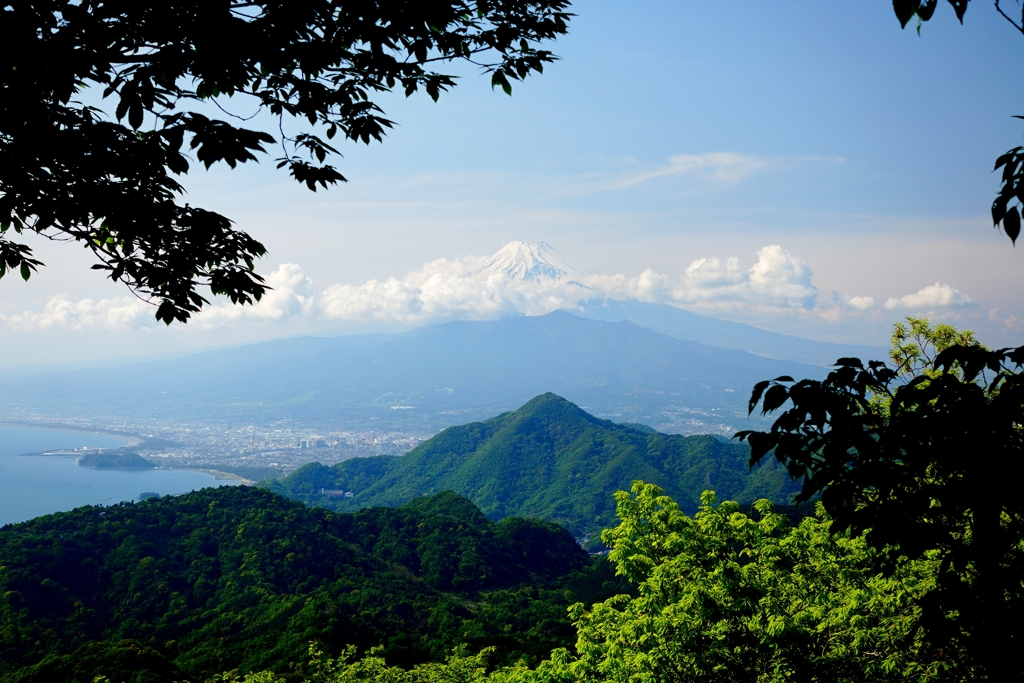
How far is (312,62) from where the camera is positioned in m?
3.32

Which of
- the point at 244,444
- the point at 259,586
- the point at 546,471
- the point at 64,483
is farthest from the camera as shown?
the point at 244,444

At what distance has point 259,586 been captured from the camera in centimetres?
3544

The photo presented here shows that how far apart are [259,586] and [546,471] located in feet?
183

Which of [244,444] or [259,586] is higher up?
[259,586]

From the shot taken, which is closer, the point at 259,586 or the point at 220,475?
the point at 259,586

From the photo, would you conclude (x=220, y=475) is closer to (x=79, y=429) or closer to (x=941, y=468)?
(x=79, y=429)

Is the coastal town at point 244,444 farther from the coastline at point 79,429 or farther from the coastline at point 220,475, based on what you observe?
the coastline at point 220,475

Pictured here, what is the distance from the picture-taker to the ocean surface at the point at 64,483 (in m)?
90.8

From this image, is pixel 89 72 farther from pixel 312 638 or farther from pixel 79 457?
pixel 79 457

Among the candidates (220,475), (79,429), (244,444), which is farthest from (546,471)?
(79,429)

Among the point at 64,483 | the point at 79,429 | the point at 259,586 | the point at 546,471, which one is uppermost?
the point at 259,586

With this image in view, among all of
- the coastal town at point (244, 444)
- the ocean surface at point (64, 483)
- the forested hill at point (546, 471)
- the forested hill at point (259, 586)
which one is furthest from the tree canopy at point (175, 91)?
the coastal town at point (244, 444)

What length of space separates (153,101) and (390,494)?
89.0m

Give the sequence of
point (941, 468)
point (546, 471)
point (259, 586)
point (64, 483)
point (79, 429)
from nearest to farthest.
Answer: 1. point (941, 468)
2. point (259, 586)
3. point (546, 471)
4. point (64, 483)
5. point (79, 429)
